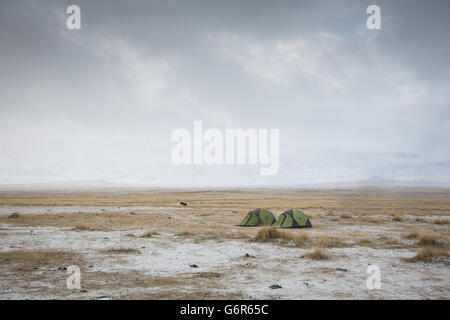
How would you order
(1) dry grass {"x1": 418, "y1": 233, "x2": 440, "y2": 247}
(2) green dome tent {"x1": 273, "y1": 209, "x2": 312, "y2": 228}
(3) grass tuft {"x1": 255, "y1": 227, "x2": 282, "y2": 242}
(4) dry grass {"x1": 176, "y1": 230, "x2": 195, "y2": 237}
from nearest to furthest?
(1) dry grass {"x1": 418, "y1": 233, "x2": 440, "y2": 247} < (3) grass tuft {"x1": 255, "y1": 227, "x2": 282, "y2": 242} < (4) dry grass {"x1": 176, "y1": 230, "x2": 195, "y2": 237} < (2) green dome tent {"x1": 273, "y1": 209, "x2": 312, "y2": 228}

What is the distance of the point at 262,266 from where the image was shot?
33.5 feet

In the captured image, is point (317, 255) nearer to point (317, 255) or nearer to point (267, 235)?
point (317, 255)

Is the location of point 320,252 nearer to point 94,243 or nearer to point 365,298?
point 365,298

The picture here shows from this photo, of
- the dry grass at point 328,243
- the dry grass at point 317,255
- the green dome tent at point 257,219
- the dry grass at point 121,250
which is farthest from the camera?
the green dome tent at point 257,219

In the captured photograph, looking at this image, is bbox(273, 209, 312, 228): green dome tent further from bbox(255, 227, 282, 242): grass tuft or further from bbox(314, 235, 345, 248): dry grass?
bbox(314, 235, 345, 248): dry grass

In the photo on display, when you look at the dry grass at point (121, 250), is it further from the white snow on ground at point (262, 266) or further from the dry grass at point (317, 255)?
the dry grass at point (317, 255)

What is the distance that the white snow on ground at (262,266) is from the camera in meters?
7.59

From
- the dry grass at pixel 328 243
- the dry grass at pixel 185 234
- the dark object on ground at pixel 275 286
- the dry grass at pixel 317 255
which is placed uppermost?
the dark object on ground at pixel 275 286

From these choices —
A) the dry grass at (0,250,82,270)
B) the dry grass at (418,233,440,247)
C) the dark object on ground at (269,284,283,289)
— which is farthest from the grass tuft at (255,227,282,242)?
the dry grass at (0,250,82,270)

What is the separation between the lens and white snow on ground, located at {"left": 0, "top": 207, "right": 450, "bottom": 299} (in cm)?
759

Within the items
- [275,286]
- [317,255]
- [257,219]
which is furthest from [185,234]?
[275,286]

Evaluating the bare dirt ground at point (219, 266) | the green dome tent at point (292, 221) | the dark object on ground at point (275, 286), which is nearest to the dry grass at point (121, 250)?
the bare dirt ground at point (219, 266)

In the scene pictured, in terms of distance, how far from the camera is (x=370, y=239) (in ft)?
50.8

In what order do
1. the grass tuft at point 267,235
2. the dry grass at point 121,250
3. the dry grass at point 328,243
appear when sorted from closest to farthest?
1. the dry grass at point 121,250
2. the dry grass at point 328,243
3. the grass tuft at point 267,235
